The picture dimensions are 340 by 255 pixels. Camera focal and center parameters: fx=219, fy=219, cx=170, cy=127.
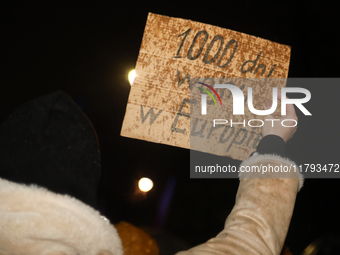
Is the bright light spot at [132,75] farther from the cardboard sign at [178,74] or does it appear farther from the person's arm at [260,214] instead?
the person's arm at [260,214]

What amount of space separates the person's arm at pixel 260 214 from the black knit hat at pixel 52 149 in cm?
24

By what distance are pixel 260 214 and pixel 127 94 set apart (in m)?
0.55

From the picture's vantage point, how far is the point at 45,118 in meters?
0.37

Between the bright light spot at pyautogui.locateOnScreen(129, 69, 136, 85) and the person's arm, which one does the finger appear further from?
the bright light spot at pyautogui.locateOnScreen(129, 69, 136, 85)

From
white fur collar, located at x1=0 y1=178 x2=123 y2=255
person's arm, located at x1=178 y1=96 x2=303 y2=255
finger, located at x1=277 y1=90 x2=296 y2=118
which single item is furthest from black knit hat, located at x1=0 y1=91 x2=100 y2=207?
finger, located at x1=277 y1=90 x2=296 y2=118

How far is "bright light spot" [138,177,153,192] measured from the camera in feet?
2.49

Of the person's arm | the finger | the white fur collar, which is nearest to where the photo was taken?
the white fur collar

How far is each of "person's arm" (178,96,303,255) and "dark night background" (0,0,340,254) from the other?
11.4 inches

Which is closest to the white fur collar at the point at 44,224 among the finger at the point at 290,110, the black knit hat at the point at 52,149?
the black knit hat at the point at 52,149

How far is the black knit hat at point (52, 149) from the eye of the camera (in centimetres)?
32

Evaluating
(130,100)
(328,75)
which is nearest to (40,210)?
(130,100)

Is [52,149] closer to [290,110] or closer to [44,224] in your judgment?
[44,224]

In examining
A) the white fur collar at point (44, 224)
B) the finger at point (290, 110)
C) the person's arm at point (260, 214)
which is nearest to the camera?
the white fur collar at point (44, 224)

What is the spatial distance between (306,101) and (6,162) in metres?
0.89
